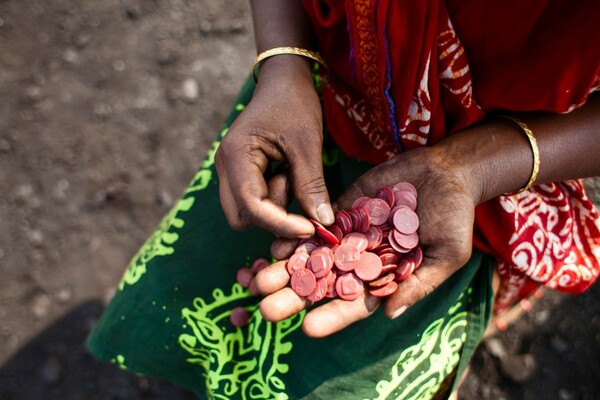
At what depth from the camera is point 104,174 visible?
3.06 m

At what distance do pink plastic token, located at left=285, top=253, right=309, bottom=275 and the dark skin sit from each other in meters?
0.02

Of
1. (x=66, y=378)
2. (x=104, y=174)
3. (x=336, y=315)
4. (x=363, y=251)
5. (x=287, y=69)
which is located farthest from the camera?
(x=104, y=174)

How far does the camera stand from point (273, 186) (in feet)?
5.12

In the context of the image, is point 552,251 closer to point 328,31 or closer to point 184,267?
point 328,31

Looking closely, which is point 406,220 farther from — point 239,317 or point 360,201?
point 239,317

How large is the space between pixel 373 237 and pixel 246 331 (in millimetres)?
547

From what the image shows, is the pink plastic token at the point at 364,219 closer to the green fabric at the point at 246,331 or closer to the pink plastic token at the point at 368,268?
the pink plastic token at the point at 368,268

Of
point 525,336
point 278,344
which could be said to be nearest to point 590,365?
point 525,336

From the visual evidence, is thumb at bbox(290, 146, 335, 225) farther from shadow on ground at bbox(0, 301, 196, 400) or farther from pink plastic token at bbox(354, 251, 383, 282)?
shadow on ground at bbox(0, 301, 196, 400)

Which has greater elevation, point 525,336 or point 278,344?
point 278,344

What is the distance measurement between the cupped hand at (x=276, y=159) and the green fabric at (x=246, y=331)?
25cm

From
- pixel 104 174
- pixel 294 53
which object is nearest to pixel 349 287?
pixel 294 53

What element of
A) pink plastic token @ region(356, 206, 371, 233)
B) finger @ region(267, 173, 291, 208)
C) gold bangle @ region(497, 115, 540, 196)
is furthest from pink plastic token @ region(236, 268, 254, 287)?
gold bangle @ region(497, 115, 540, 196)

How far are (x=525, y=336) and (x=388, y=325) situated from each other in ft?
4.41
